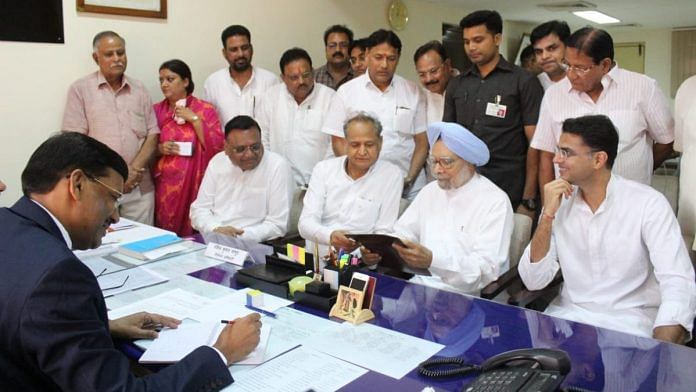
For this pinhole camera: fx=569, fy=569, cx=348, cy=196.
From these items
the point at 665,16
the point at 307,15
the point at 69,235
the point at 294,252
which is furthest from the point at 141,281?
the point at 665,16

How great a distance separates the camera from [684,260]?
2.09 metres

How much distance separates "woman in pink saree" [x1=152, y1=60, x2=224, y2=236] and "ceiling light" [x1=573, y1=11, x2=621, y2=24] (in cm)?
741

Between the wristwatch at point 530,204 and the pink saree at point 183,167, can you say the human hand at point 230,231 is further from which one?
the wristwatch at point 530,204

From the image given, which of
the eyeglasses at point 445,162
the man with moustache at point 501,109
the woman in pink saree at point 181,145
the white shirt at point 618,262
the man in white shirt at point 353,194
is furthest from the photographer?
the woman in pink saree at point 181,145

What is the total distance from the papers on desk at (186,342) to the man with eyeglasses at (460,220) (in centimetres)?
92

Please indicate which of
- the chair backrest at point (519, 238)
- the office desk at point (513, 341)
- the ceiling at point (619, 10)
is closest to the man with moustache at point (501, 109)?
the chair backrest at point (519, 238)

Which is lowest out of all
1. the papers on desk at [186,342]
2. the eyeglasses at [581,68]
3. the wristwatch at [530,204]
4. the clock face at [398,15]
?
the papers on desk at [186,342]

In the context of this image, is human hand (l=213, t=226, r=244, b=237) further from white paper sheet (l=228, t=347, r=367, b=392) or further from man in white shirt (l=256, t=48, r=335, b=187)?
white paper sheet (l=228, t=347, r=367, b=392)

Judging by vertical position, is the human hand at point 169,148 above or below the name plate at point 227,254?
above

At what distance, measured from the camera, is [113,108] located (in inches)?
152

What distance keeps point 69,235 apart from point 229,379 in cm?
53

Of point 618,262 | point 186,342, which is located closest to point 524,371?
point 186,342

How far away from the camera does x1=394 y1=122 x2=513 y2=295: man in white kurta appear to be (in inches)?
95.6

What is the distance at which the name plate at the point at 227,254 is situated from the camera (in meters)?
2.41
